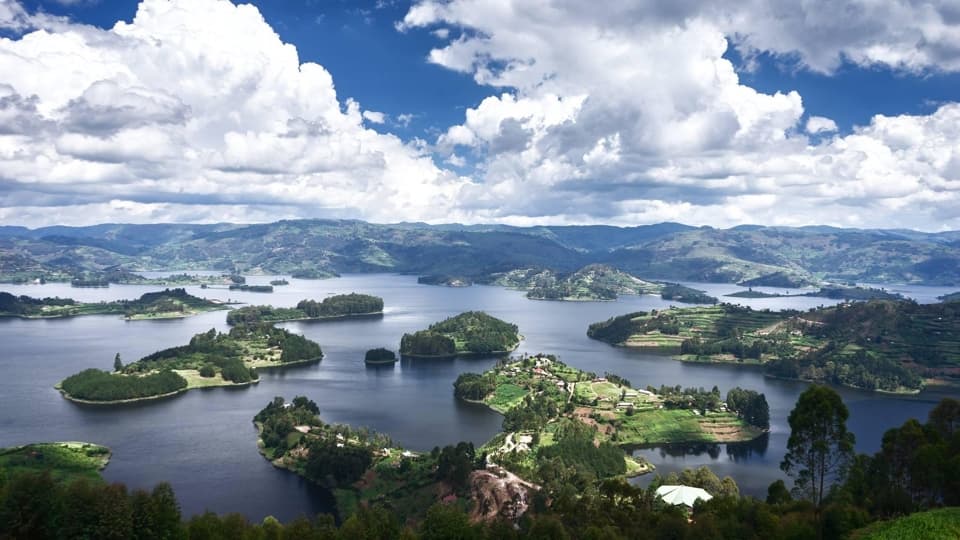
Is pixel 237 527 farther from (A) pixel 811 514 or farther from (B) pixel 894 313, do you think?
(B) pixel 894 313

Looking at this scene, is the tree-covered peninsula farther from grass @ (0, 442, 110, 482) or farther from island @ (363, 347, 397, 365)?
island @ (363, 347, 397, 365)

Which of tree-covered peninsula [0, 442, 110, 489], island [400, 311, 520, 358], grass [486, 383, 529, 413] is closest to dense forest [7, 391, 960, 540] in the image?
tree-covered peninsula [0, 442, 110, 489]

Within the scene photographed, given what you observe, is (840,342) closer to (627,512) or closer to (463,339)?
(463,339)

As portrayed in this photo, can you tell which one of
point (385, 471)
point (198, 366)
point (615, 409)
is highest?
point (198, 366)

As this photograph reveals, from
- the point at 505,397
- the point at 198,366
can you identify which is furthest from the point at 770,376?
the point at 198,366

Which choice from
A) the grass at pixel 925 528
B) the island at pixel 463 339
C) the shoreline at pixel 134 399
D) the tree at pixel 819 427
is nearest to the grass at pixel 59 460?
the shoreline at pixel 134 399

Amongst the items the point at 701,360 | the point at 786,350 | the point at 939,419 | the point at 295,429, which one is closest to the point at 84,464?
the point at 295,429
